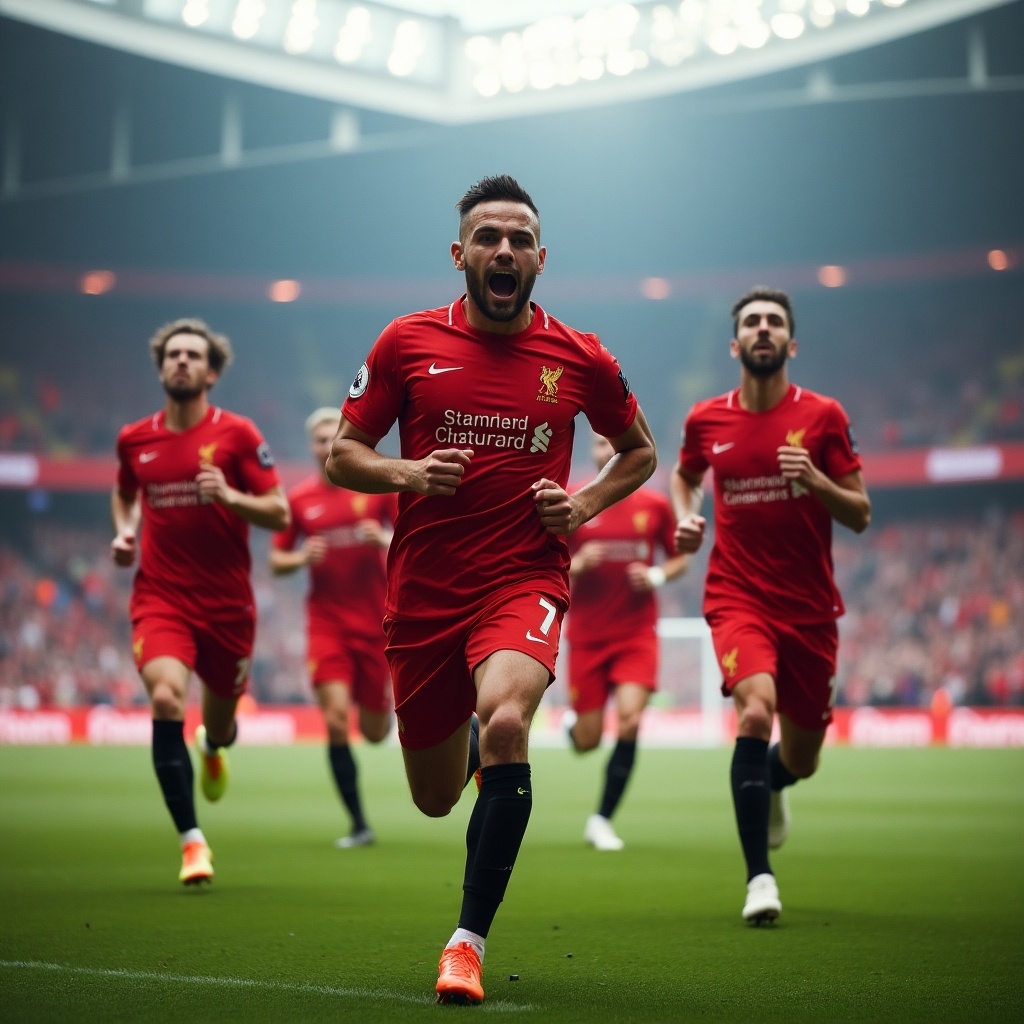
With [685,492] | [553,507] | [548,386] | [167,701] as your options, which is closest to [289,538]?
[167,701]

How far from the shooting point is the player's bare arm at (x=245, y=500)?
7.63 metres

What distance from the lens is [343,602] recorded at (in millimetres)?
10844

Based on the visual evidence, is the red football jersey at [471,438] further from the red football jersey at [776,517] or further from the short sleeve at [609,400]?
the red football jersey at [776,517]

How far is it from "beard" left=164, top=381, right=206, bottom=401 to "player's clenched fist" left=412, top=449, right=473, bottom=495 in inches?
136

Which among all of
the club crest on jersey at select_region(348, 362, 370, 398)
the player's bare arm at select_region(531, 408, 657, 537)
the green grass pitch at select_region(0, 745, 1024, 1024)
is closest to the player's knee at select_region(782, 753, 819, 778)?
the green grass pitch at select_region(0, 745, 1024, 1024)

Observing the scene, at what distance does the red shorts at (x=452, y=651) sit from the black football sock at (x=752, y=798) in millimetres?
1682

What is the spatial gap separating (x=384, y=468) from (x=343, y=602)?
19.2 ft

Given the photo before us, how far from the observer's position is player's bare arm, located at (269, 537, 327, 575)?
10594 mm

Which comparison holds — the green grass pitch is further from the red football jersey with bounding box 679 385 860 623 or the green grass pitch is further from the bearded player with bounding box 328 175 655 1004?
the red football jersey with bounding box 679 385 860 623

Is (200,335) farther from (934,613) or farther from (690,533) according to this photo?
→ (934,613)

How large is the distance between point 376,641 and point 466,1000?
20.8 feet

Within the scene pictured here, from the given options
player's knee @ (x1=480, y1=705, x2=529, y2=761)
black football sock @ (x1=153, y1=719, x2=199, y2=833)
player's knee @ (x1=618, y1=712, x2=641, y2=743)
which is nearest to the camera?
player's knee @ (x1=480, y1=705, x2=529, y2=761)

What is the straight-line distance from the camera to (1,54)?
3069cm

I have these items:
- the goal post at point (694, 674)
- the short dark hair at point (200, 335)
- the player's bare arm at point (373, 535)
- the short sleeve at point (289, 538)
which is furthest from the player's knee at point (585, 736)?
the goal post at point (694, 674)
